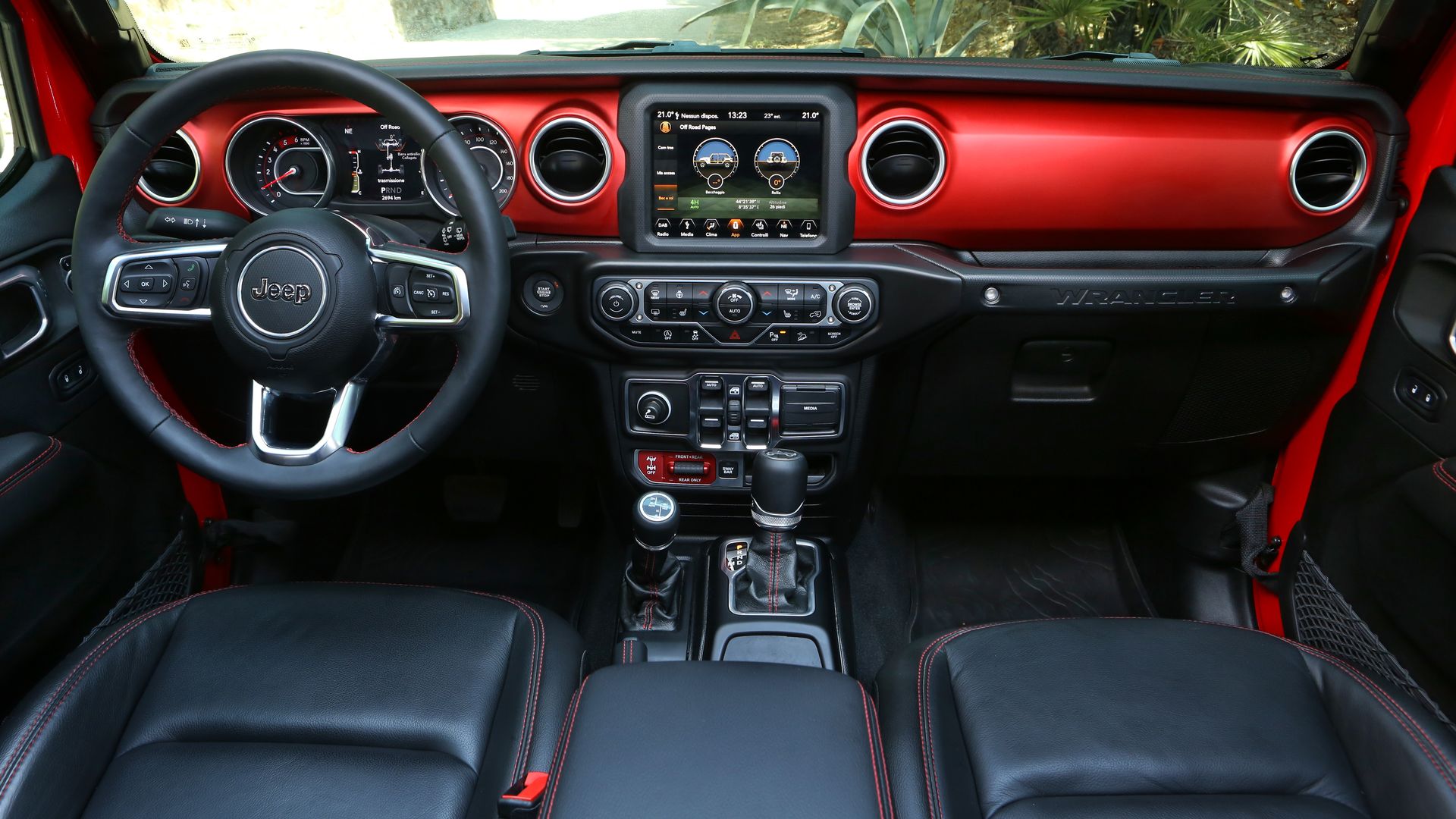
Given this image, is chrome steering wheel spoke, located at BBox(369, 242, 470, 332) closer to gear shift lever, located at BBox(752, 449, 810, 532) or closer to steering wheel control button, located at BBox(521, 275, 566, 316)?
steering wheel control button, located at BBox(521, 275, 566, 316)

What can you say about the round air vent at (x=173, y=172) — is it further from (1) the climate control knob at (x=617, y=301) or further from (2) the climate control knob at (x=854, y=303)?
(2) the climate control knob at (x=854, y=303)

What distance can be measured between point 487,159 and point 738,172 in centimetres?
46

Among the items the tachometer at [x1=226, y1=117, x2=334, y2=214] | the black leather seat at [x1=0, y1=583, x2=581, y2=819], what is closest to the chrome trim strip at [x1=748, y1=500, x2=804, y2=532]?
the black leather seat at [x1=0, y1=583, x2=581, y2=819]

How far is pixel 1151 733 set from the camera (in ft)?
3.62

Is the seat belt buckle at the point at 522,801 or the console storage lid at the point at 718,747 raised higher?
the console storage lid at the point at 718,747

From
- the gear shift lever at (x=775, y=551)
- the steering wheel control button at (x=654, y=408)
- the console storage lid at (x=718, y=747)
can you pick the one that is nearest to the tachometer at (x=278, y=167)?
the steering wheel control button at (x=654, y=408)

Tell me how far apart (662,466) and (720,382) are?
26 cm

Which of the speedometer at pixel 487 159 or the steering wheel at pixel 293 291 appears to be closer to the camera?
the steering wheel at pixel 293 291

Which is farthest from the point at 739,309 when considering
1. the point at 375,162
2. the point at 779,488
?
the point at 375,162

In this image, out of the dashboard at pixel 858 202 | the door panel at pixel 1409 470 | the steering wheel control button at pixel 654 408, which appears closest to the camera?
the door panel at pixel 1409 470

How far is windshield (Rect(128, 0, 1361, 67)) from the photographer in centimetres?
171

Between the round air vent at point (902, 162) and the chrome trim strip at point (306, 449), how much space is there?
3.07 feet

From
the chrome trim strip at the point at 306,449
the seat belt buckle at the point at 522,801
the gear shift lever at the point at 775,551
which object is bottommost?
the gear shift lever at the point at 775,551

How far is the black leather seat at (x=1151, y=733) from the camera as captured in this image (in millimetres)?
1026
